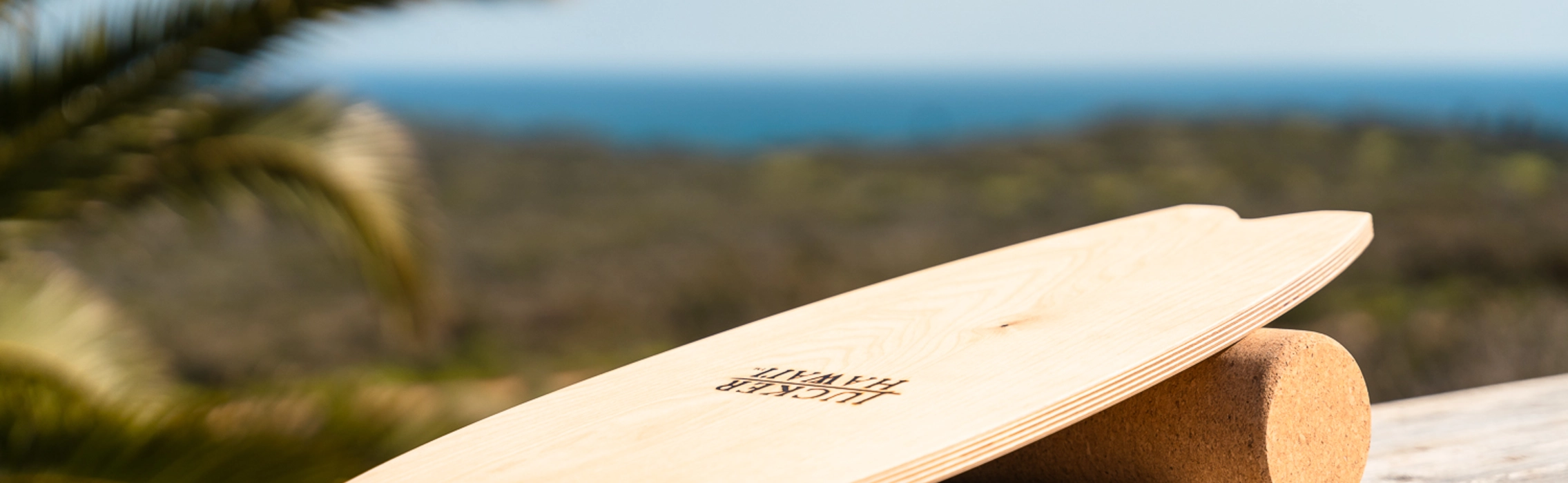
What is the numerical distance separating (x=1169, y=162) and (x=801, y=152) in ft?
10.1

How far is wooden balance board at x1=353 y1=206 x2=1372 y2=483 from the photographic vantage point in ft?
4.68

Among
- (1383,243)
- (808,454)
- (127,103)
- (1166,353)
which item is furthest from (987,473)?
(1383,243)

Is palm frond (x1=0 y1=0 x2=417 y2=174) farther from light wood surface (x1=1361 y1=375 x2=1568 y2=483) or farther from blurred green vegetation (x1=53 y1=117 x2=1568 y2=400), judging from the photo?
blurred green vegetation (x1=53 y1=117 x2=1568 y2=400)

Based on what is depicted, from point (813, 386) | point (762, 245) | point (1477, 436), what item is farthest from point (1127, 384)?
point (762, 245)

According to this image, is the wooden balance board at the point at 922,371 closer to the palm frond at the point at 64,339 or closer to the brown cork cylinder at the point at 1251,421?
the brown cork cylinder at the point at 1251,421

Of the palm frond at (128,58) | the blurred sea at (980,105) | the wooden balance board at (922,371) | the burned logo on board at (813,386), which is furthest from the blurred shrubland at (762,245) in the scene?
the burned logo on board at (813,386)

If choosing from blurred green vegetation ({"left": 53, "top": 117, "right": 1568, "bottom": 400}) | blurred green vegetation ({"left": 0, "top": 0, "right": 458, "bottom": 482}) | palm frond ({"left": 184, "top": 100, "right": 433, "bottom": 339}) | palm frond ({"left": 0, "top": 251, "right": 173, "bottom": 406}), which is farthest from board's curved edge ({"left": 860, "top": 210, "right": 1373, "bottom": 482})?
blurred green vegetation ({"left": 53, "top": 117, "right": 1568, "bottom": 400})

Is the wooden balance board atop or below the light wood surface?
atop

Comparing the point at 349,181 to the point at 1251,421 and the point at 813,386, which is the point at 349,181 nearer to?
the point at 813,386

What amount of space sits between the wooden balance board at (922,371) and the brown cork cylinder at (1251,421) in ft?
0.28

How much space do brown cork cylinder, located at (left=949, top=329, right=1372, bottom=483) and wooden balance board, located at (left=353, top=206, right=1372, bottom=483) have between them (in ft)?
0.28

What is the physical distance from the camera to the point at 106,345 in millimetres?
3283

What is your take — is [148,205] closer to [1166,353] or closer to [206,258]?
[1166,353]

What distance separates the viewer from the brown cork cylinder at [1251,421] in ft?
5.74
